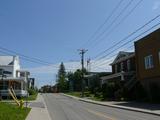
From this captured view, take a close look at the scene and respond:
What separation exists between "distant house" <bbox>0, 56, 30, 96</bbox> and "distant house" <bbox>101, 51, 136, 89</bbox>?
16531 mm

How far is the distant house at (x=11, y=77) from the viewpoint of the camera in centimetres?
5494

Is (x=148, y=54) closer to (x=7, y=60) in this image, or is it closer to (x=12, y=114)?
(x=12, y=114)

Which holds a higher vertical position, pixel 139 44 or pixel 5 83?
pixel 139 44

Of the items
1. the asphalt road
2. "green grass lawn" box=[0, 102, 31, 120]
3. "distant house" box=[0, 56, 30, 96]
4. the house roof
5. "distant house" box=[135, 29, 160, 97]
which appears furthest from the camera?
the house roof

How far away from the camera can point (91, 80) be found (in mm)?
83750

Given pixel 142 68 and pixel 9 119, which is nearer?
pixel 9 119

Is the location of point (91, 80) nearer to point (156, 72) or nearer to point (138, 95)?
point (138, 95)

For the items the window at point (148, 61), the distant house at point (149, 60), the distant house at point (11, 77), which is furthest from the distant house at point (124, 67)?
the distant house at point (11, 77)

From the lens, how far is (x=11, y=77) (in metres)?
61.4

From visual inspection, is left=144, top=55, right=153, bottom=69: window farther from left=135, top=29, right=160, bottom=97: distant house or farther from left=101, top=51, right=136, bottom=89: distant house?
left=101, top=51, right=136, bottom=89: distant house

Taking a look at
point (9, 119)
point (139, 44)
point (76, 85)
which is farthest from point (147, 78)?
point (76, 85)

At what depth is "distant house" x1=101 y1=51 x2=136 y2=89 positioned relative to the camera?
5379 centimetres

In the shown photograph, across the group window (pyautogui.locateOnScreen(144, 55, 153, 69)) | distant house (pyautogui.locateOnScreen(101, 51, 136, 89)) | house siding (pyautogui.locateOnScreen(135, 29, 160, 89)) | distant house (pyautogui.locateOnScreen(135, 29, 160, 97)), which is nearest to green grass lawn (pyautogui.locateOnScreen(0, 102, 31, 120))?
distant house (pyautogui.locateOnScreen(135, 29, 160, 97))

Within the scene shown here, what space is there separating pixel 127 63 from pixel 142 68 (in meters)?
14.6
